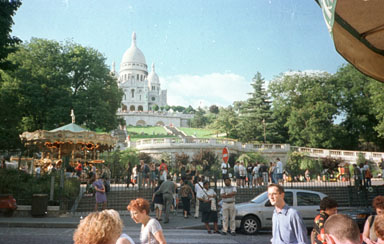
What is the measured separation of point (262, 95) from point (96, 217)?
55.7m

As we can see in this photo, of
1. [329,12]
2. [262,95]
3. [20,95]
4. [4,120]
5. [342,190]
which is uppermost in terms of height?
[262,95]

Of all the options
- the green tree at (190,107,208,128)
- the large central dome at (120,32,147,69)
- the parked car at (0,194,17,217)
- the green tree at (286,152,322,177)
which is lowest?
the parked car at (0,194,17,217)

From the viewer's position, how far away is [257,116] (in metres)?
51.8

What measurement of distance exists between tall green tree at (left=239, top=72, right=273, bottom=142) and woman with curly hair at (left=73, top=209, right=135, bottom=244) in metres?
46.6

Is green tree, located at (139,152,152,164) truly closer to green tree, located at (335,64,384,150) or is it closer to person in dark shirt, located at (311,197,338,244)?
green tree, located at (335,64,384,150)

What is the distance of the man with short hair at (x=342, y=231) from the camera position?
2.73 meters

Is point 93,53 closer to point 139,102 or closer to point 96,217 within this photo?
point 96,217

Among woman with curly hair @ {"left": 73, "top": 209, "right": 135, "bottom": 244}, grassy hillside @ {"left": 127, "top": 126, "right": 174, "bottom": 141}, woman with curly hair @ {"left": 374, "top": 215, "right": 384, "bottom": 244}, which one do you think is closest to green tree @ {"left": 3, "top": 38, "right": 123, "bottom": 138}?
grassy hillside @ {"left": 127, "top": 126, "right": 174, "bottom": 141}

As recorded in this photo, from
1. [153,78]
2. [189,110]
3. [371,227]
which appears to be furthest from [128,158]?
[153,78]

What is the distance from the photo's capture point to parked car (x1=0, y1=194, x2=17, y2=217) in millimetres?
12227

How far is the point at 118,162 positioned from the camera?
34719 millimetres

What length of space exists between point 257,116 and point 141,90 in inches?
2948

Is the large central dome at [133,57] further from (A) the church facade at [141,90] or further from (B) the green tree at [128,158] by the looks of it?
(B) the green tree at [128,158]

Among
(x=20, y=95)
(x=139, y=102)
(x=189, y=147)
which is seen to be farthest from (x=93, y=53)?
(x=139, y=102)
